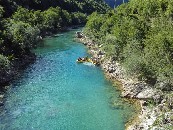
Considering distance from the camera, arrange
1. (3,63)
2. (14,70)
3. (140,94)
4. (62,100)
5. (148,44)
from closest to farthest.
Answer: (140,94), (62,100), (3,63), (148,44), (14,70)

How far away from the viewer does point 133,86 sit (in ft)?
200

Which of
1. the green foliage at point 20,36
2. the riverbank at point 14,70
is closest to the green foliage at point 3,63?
the riverbank at point 14,70

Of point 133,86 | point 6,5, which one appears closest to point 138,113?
point 133,86

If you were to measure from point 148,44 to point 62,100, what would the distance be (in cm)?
2068

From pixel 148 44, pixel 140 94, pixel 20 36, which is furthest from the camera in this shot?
pixel 20 36

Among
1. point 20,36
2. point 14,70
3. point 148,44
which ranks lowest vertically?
point 14,70

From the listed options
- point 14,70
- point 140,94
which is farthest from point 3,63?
point 140,94

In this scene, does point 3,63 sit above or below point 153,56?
below

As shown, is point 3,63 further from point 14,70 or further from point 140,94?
point 140,94

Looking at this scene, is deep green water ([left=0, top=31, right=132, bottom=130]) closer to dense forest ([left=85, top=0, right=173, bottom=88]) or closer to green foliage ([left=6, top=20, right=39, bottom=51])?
dense forest ([left=85, top=0, right=173, bottom=88])

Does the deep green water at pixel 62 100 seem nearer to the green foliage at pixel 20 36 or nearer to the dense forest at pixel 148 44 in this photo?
the dense forest at pixel 148 44

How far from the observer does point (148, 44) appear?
6569 centimetres

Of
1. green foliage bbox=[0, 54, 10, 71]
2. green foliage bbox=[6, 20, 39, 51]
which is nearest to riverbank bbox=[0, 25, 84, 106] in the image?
green foliage bbox=[0, 54, 10, 71]

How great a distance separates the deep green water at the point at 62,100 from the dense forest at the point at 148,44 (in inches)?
248
